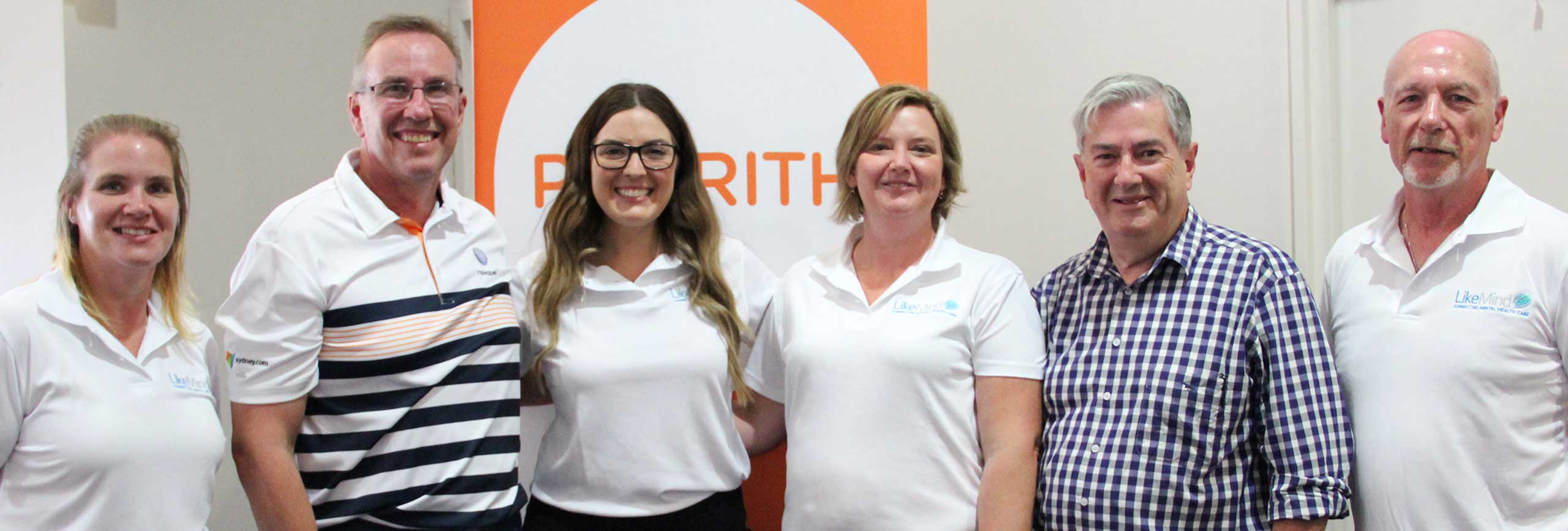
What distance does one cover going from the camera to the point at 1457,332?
86.8 inches

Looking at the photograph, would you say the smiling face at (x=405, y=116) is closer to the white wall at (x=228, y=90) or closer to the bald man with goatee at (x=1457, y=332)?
the white wall at (x=228, y=90)

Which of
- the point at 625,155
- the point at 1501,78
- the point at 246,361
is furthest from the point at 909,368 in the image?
the point at 1501,78

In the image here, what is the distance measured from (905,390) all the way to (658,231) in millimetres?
815

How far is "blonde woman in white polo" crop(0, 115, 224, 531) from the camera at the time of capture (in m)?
2.04

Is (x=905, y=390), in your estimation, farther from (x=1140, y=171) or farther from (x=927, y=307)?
(x=1140, y=171)

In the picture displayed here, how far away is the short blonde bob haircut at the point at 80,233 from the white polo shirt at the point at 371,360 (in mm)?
133

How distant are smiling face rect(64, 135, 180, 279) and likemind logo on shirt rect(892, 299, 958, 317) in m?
1.58

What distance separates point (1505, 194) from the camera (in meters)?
2.28

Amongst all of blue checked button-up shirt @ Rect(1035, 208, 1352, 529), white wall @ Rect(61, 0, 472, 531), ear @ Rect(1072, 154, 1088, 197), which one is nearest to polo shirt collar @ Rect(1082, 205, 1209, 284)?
blue checked button-up shirt @ Rect(1035, 208, 1352, 529)

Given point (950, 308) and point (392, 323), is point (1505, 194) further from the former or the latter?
point (392, 323)

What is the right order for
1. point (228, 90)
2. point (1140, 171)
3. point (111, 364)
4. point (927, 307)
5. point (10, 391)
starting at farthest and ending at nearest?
point (228, 90) → point (927, 307) → point (1140, 171) → point (111, 364) → point (10, 391)

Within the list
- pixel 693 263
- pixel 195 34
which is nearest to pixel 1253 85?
pixel 693 263

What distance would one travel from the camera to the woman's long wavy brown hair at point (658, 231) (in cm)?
266

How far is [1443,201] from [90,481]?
2.83m
